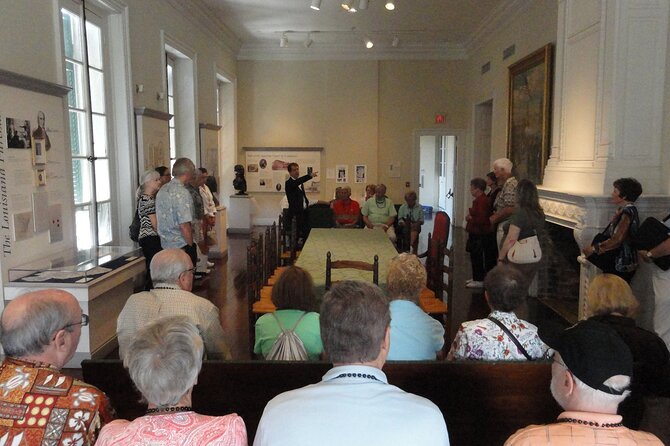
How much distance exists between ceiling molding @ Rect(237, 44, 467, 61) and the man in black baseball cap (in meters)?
12.7

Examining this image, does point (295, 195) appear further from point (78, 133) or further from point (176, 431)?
point (176, 431)

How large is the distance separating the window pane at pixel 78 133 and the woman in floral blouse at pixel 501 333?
179 inches

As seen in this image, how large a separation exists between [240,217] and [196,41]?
4.29m

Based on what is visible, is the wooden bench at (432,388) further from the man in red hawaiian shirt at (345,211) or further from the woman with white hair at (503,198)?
the man in red hawaiian shirt at (345,211)

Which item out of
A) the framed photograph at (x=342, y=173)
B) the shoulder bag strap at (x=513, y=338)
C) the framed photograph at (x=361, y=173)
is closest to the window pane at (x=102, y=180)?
the shoulder bag strap at (x=513, y=338)

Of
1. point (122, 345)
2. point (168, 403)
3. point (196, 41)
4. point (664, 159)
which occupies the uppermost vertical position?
point (196, 41)

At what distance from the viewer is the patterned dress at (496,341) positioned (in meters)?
2.76

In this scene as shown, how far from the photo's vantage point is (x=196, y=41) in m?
10.1

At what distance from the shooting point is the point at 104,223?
6.76 meters

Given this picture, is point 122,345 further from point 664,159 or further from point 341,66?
point 341,66

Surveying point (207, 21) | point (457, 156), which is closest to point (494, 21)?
point (457, 156)

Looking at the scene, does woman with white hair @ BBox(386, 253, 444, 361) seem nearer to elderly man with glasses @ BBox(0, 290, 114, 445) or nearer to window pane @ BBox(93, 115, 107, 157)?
elderly man with glasses @ BBox(0, 290, 114, 445)

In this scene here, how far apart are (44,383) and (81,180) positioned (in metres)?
4.68

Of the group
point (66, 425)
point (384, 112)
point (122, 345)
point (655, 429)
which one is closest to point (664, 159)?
point (655, 429)
